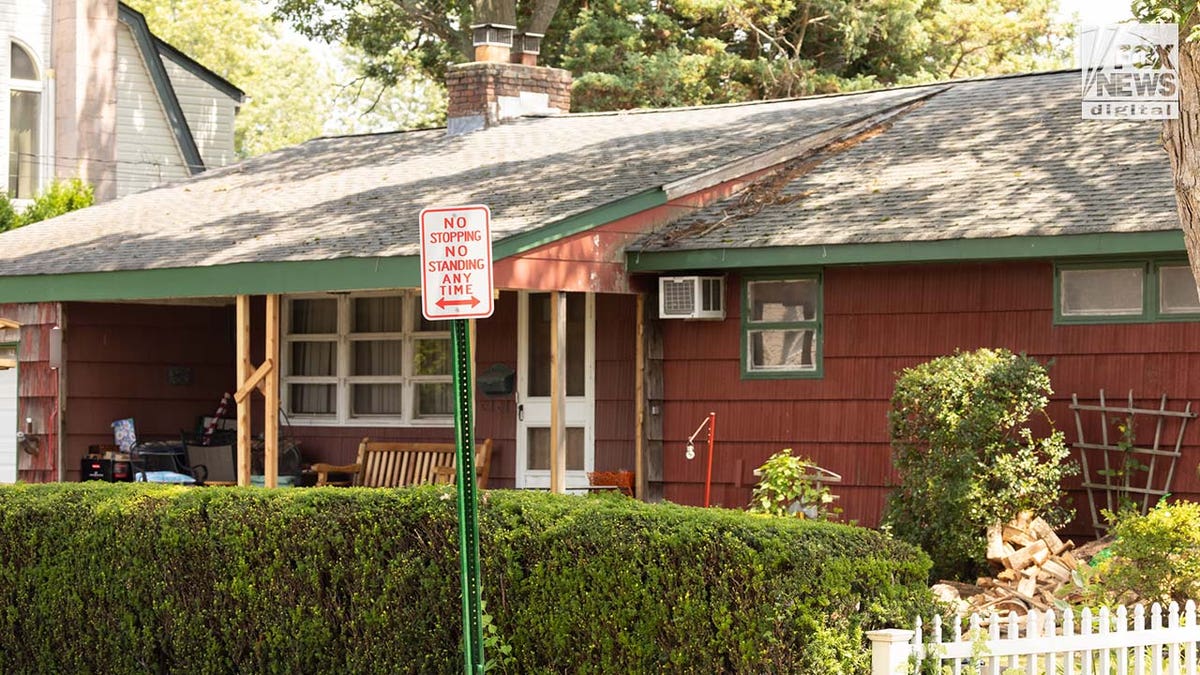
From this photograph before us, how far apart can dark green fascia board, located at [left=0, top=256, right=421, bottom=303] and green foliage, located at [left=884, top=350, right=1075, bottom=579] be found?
157 inches

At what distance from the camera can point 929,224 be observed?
1341 cm

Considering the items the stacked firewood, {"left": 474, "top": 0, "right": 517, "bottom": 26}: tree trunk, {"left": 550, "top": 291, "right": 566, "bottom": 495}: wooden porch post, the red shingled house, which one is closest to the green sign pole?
the stacked firewood

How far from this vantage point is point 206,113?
30938mm

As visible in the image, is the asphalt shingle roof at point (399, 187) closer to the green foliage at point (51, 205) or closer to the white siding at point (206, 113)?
the green foliage at point (51, 205)

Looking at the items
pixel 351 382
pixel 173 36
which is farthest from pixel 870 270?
pixel 173 36

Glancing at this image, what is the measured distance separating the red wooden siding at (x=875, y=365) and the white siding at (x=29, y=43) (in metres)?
14.2

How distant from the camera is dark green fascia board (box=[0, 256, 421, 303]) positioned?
1323 centimetres

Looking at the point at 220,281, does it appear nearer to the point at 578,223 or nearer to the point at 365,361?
the point at 578,223

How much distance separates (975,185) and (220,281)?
21.2 ft

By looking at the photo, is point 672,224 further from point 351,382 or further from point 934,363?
point 351,382

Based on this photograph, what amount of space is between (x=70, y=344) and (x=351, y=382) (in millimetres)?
2947

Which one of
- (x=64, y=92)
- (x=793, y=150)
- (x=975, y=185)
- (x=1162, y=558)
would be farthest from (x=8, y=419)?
(x=1162, y=558)

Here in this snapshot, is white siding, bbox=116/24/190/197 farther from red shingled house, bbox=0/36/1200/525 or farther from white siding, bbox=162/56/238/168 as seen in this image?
red shingled house, bbox=0/36/1200/525

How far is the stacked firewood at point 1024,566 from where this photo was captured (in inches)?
443
